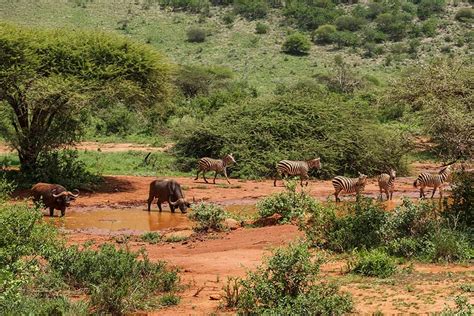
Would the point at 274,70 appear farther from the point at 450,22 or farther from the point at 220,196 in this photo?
the point at 220,196

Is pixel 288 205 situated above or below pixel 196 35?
below

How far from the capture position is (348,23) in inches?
2872

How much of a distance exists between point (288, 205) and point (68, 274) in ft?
24.3

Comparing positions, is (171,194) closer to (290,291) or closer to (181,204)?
(181,204)

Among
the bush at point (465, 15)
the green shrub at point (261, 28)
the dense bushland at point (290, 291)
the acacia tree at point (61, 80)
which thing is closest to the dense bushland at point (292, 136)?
the acacia tree at point (61, 80)

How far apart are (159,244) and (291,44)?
5323cm

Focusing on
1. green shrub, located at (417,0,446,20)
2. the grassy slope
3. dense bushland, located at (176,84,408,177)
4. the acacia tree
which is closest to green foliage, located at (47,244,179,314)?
the acacia tree

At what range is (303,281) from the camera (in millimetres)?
9289

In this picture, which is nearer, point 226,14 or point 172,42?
point 172,42

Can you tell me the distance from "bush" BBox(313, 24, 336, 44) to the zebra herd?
43.8 meters

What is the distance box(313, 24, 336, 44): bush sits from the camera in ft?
229

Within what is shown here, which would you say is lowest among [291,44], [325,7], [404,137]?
[404,137]

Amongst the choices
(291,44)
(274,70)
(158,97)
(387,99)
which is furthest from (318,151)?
(291,44)

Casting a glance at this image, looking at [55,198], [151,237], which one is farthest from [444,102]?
[55,198]
